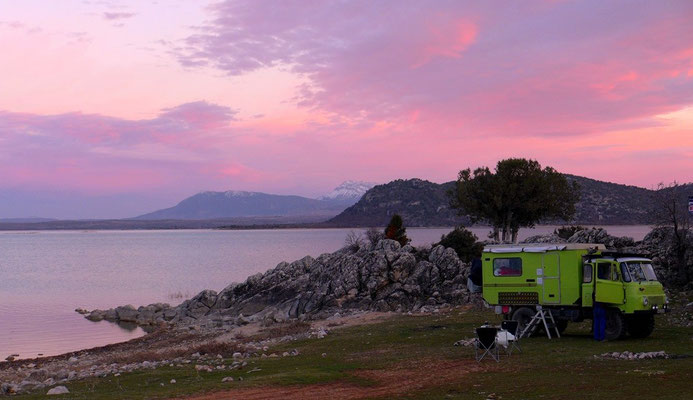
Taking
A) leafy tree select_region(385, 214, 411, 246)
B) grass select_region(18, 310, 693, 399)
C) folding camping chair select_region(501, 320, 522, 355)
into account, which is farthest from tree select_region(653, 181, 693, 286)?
leafy tree select_region(385, 214, 411, 246)

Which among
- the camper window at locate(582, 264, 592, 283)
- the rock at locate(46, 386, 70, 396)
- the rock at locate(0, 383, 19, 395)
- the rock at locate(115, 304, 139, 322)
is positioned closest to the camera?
the rock at locate(46, 386, 70, 396)

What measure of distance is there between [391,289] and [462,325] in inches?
575

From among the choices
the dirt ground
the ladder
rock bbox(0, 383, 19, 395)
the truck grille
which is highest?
the truck grille

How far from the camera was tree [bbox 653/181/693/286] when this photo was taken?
40.0 metres

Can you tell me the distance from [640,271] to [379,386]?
12255 mm

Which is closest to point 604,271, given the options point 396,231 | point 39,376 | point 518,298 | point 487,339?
point 518,298

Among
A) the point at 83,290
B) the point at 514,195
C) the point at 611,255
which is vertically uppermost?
the point at 514,195

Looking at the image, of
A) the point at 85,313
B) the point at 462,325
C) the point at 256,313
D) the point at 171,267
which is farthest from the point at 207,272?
the point at 462,325

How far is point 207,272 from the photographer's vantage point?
356 ft

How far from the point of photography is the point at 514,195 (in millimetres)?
70938

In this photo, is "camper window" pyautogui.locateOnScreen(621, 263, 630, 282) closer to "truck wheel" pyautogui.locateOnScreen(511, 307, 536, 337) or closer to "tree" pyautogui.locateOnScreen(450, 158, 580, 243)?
"truck wheel" pyautogui.locateOnScreen(511, 307, 536, 337)

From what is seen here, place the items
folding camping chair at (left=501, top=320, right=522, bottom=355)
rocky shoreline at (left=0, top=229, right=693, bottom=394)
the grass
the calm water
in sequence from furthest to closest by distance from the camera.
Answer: the calm water
rocky shoreline at (left=0, top=229, right=693, bottom=394)
folding camping chair at (left=501, top=320, right=522, bottom=355)
the grass

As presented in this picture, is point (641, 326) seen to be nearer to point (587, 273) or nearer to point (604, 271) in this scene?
point (604, 271)

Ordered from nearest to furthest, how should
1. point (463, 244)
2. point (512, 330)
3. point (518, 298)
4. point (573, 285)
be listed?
point (512, 330), point (573, 285), point (518, 298), point (463, 244)
